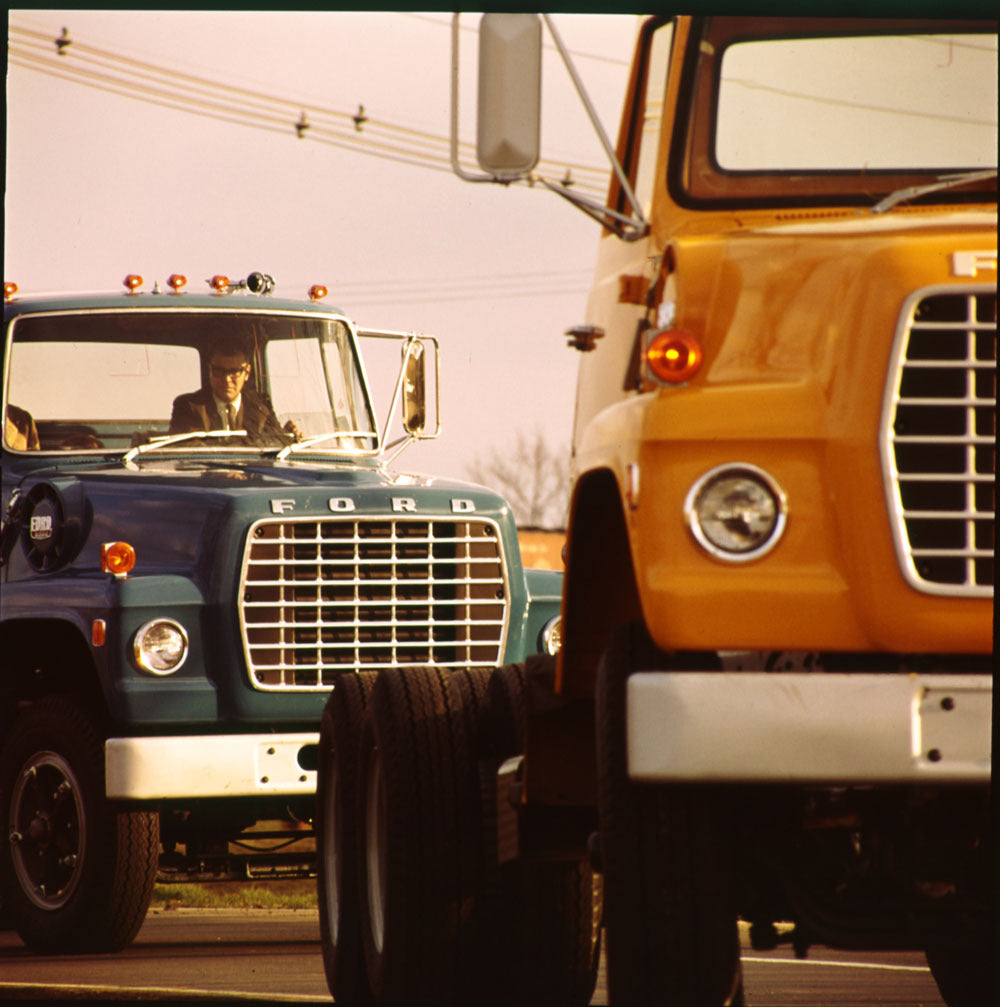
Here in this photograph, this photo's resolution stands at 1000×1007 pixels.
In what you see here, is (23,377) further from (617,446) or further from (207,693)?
(617,446)

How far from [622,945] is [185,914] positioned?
9125mm

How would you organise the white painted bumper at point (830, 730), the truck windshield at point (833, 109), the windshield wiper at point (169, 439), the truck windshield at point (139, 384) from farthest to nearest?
1. the truck windshield at point (139, 384)
2. the windshield wiper at point (169, 439)
3. the truck windshield at point (833, 109)
4. the white painted bumper at point (830, 730)

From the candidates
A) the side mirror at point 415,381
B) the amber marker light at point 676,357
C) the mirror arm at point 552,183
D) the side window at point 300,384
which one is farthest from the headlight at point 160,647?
the amber marker light at point 676,357

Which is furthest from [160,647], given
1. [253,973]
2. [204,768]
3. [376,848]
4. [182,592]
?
[376,848]

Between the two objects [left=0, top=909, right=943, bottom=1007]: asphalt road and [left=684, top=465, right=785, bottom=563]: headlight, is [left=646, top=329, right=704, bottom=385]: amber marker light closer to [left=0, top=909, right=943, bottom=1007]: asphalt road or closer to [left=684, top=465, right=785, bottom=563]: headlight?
[left=684, top=465, right=785, bottom=563]: headlight

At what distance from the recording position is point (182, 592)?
9750 mm

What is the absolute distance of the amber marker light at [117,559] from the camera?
9.71m

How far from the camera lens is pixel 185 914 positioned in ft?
46.3

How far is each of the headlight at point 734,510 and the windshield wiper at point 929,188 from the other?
97 cm

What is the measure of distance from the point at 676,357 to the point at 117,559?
4785mm

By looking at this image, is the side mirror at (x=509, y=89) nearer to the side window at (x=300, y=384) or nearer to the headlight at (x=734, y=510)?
the headlight at (x=734, y=510)

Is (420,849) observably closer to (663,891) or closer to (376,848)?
(376,848)

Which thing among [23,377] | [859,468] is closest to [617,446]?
[859,468]

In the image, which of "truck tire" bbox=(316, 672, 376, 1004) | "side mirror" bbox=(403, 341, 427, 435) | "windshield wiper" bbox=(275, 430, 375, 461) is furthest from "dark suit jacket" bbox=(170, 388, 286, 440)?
"truck tire" bbox=(316, 672, 376, 1004)
